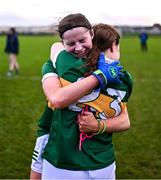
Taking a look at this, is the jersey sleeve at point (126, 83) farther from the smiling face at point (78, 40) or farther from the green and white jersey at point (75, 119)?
the smiling face at point (78, 40)

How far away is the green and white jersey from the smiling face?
0.17 ft

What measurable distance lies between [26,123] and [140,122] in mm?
2238

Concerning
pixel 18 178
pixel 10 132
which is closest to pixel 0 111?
pixel 10 132

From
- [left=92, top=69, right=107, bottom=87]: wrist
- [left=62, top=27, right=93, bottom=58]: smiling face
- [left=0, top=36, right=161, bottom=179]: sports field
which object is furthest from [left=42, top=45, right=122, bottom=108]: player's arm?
[left=0, top=36, right=161, bottom=179]: sports field

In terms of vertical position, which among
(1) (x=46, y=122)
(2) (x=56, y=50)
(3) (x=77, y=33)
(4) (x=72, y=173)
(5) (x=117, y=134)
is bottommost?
(5) (x=117, y=134)

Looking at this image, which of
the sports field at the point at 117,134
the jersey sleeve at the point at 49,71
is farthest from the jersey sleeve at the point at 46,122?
the sports field at the point at 117,134

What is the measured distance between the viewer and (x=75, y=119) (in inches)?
107

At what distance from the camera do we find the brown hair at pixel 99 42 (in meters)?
2.66

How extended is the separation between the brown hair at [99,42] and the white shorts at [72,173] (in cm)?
60

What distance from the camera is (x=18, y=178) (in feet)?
19.6

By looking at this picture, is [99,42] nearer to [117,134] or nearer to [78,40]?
[78,40]

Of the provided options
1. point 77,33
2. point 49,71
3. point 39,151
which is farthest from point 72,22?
point 39,151

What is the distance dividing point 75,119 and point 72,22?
1.80 feet

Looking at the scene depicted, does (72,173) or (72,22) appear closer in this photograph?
(72,22)
